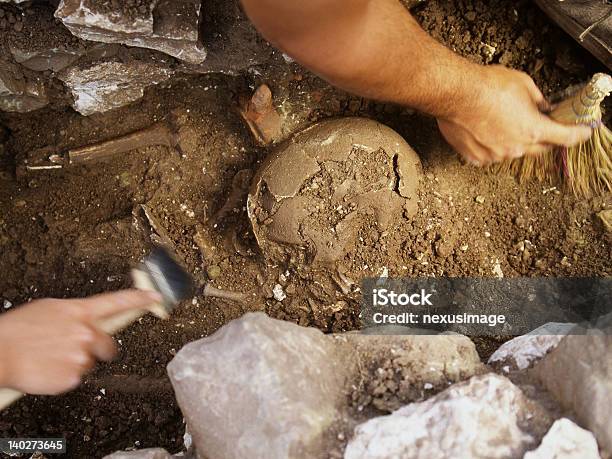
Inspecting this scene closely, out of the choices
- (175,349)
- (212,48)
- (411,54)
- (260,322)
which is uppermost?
(411,54)

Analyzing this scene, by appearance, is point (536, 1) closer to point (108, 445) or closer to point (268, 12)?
point (268, 12)

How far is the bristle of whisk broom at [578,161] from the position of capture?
1897 mm

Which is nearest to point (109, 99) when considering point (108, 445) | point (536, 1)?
point (108, 445)

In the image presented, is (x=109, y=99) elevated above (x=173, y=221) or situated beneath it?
elevated above

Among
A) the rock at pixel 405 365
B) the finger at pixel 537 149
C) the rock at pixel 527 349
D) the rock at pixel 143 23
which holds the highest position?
the finger at pixel 537 149

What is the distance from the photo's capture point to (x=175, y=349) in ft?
7.70

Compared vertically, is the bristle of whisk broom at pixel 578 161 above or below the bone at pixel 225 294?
above

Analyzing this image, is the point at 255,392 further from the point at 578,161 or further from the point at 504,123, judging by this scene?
the point at 578,161

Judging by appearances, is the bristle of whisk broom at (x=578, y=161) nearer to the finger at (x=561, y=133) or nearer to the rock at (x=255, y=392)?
the finger at (x=561, y=133)

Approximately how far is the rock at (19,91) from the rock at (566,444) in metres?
1.92

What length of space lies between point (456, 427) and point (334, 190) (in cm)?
91

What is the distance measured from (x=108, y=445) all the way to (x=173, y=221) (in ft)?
2.77

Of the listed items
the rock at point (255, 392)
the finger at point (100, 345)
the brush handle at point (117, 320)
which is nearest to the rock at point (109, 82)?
the brush handle at point (117, 320)

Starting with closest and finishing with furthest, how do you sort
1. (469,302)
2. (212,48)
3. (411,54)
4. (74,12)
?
(411,54), (74,12), (212,48), (469,302)
